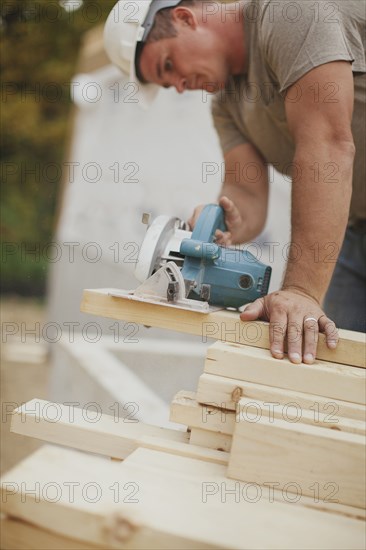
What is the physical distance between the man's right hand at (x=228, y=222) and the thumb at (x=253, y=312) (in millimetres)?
445

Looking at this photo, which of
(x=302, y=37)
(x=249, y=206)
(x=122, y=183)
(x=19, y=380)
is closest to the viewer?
(x=302, y=37)

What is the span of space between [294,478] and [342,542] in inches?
7.7

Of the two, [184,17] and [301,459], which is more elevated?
[184,17]

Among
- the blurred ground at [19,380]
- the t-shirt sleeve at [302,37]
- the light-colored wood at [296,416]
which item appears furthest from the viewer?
the blurred ground at [19,380]

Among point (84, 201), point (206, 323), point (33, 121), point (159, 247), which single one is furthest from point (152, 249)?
point (33, 121)

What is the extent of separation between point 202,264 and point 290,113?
0.53 metres

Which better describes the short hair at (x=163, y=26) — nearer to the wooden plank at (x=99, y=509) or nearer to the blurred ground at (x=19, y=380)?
the wooden plank at (x=99, y=509)

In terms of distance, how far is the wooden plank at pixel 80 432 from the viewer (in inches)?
55.6

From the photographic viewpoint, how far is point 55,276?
682cm

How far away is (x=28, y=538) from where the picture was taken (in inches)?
37.8

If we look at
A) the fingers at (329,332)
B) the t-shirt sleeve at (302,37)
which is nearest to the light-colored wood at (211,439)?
the fingers at (329,332)

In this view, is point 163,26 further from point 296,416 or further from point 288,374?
point 296,416

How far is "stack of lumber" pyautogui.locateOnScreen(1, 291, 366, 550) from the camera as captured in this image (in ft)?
3.10

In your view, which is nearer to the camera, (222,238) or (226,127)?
(222,238)
